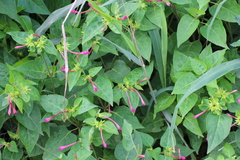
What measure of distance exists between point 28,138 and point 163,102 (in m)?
0.56

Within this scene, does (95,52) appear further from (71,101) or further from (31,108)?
(31,108)

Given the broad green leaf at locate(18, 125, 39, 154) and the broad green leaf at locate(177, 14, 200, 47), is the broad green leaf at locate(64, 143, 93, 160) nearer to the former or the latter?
the broad green leaf at locate(18, 125, 39, 154)

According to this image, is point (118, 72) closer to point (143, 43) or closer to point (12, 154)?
point (143, 43)

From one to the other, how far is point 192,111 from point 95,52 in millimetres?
491

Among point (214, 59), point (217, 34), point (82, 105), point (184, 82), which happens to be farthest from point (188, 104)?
point (82, 105)

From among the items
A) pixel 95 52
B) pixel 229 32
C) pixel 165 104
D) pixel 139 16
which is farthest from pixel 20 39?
pixel 229 32

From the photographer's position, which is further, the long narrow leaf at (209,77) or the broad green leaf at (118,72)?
the broad green leaf at (118,72)

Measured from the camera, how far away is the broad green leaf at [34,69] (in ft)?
3.90

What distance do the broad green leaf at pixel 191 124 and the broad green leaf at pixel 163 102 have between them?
0.31 ft

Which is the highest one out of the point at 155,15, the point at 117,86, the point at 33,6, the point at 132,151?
the point at 33,6

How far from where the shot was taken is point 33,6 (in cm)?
147

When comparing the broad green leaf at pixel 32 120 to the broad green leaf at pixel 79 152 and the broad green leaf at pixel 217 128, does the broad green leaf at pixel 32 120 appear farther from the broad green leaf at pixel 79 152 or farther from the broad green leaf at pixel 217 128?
the broad green leaf at pixel 217 128

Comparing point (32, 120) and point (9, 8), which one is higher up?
point (9, 8)

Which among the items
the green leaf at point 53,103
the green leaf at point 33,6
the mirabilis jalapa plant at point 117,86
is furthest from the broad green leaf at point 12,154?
the green leaf at point 33,6
